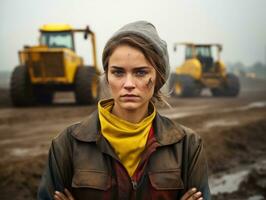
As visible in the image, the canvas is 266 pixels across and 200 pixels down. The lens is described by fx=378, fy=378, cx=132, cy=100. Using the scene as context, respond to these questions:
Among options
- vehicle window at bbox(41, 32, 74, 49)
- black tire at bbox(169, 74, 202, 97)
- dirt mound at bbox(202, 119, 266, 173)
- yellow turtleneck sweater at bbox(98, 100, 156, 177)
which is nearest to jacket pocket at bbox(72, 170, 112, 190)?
yellow turtleneck sweater at bbox(98, 100, 156, 177)

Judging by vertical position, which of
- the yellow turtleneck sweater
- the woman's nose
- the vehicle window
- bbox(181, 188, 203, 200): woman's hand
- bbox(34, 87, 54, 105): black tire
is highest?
the woman's nose

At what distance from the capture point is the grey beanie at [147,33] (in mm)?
1751

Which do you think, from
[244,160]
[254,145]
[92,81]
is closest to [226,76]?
[92,81]

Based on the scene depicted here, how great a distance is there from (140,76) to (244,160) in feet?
15.4

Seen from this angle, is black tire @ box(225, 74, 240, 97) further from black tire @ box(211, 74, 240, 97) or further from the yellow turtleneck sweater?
the yellow turtleneck sweater

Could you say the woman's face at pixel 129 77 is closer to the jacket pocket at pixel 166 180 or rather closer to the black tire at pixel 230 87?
the jacket pocket at pixel 166 180

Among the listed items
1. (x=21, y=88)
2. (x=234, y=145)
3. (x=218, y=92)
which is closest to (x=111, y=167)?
(x=234, y=145)

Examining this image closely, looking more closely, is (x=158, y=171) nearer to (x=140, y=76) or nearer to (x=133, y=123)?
(x=133, y=123)

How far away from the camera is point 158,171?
1712 millimetres

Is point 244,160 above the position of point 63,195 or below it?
below

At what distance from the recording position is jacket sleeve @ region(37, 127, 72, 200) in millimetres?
1742

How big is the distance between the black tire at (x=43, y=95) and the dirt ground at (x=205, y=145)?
7.14ft

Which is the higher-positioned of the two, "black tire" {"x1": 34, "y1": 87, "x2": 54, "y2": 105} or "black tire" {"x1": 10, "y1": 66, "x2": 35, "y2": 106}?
"black tire" {"x1": 10, "y1": 66, "x2": 35, "y2": 106}

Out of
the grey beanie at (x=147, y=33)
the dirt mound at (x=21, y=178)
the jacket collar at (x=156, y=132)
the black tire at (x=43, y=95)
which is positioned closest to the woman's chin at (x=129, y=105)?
the jacket collar at (x=156, y=132)
